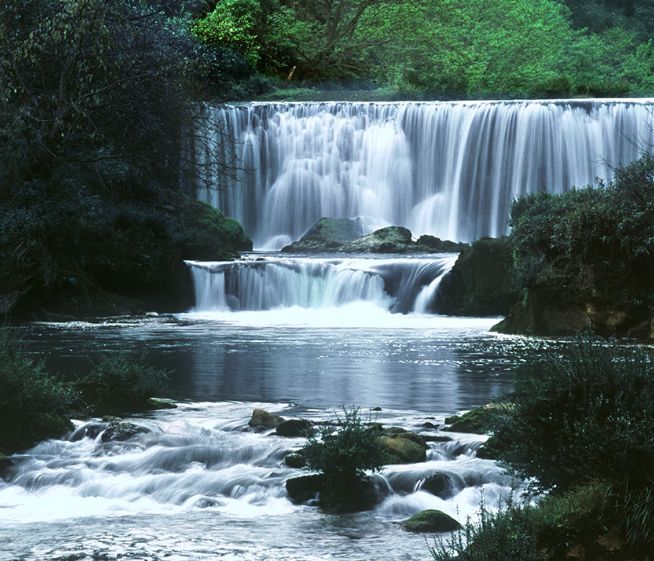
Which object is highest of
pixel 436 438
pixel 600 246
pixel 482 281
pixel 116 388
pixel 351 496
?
pixel 600 246

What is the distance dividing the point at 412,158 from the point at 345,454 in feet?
136

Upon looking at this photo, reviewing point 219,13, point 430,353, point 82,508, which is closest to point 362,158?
point 219,13

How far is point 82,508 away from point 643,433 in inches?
239

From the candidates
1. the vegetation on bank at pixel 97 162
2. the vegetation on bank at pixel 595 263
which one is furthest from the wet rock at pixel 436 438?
the vegetation on bank at pixel 595 263

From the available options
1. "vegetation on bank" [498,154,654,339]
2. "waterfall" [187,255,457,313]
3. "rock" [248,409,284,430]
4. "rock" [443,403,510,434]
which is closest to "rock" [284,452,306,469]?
"rock" [248,409,284,430]

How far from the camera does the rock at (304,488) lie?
46.0 feet

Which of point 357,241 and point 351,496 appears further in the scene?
point 357,241

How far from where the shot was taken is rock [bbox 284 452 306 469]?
15.0 m

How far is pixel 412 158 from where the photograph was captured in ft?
179

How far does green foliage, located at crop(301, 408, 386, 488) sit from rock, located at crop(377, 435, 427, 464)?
24.7 inches

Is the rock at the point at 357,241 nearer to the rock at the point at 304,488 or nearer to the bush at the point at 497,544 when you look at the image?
the rock at the point at 304,488

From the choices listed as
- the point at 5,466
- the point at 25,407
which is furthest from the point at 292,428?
the point at 5,466

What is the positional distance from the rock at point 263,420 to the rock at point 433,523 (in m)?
4.62

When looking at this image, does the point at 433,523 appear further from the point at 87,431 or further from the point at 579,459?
the point at 87,431
